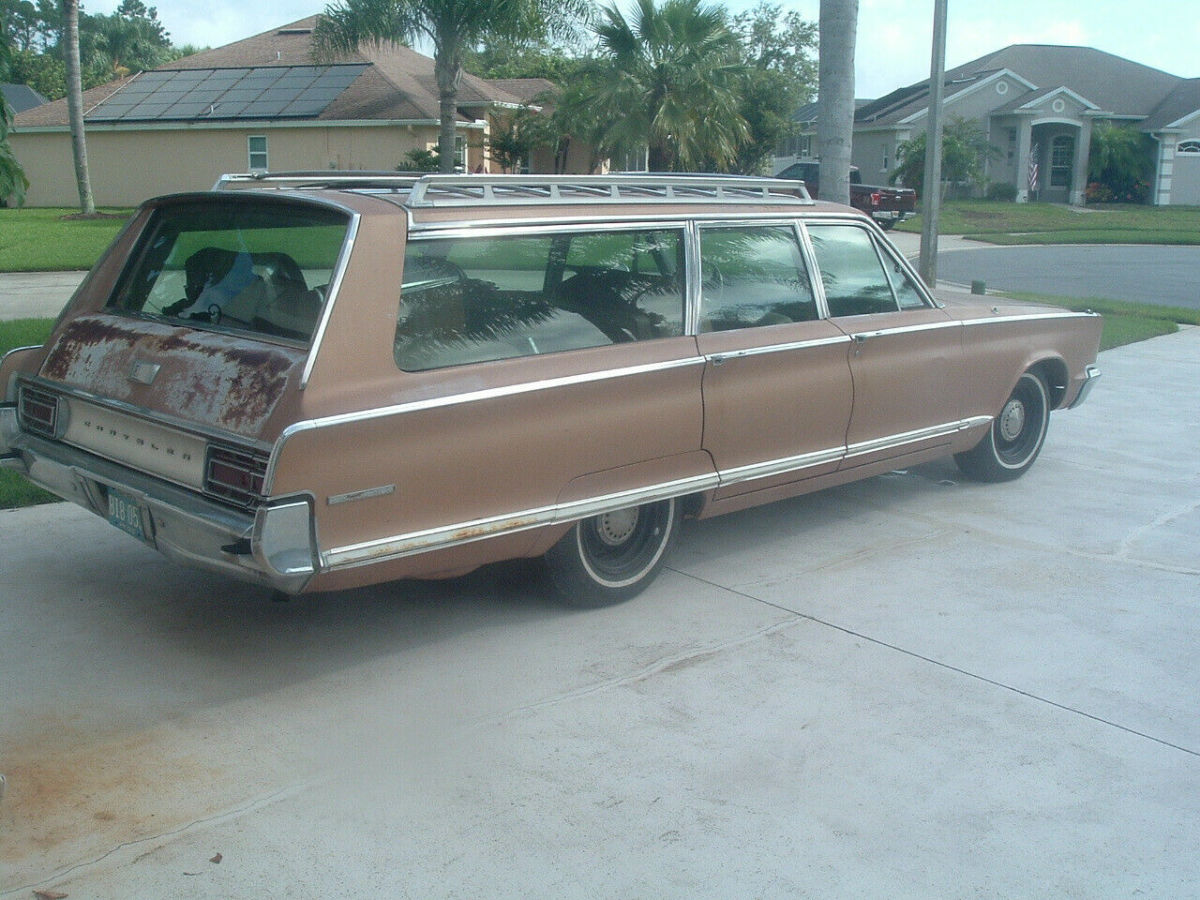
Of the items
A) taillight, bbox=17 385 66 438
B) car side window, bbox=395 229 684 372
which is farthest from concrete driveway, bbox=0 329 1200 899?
car side window, bbox=395 229 684 372

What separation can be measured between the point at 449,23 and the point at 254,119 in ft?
40.8

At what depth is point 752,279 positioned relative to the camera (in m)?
5.75

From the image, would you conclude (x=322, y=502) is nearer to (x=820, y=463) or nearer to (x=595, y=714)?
(x=595, y=714)

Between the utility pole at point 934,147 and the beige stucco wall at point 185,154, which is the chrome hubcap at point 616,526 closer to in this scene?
the utility pole at point 934,147

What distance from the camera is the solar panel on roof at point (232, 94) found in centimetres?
3369

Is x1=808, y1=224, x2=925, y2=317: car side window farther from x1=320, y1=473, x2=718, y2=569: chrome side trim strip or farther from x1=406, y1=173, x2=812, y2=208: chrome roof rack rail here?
x1=320, y1=473, x2=718, y2=569: chrome side trim strip

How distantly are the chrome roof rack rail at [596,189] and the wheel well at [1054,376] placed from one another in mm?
2125

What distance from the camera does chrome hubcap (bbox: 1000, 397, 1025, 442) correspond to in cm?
732

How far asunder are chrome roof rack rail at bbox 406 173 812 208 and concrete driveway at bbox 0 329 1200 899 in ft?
5.69

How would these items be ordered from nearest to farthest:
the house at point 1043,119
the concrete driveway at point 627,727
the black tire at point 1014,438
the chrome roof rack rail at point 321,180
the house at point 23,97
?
the concrete driveway at point 627,727 → the chrome roof rack rail at point 321,180 → the black tire at point 1014,438 → the house at point 1043,119 → the house at point 23,97

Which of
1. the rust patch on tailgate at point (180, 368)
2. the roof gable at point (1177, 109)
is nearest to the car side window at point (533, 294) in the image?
the rust patch on tailgate at point (180, 368)

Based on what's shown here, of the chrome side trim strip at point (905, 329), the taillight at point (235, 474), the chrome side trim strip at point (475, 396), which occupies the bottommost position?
the taillight at point (235, 474)

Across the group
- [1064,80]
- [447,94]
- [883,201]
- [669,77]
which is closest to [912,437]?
[447,94]

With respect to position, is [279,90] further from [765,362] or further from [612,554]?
[612,554]
